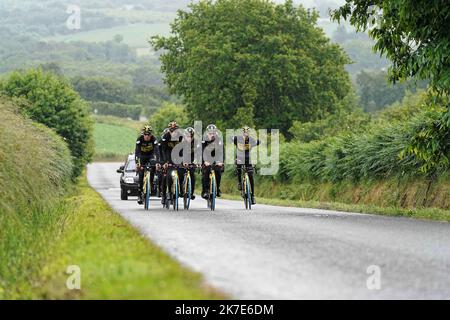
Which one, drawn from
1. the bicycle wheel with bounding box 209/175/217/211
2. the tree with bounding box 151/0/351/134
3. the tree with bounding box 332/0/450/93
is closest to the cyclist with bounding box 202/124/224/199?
the bicycle wheel with bounding box 209/175/217/211

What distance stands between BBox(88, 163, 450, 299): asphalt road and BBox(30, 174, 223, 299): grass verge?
0.94ft

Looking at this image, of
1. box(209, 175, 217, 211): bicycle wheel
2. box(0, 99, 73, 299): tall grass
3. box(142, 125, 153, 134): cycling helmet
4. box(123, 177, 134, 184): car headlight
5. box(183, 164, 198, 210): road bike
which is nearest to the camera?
box(0, 99, 73, 299): tall grass

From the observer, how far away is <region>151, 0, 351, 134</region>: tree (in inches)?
2235

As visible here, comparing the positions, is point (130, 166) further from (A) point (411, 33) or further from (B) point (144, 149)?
(A) point (411, 33)

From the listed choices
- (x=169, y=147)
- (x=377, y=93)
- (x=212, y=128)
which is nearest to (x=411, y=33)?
(x=212, y=128)

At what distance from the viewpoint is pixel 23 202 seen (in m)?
17.6

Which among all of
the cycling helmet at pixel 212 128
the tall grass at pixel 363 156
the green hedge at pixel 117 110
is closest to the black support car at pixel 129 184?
the tall grass at pixel 363 156

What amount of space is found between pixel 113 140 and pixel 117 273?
12903cm

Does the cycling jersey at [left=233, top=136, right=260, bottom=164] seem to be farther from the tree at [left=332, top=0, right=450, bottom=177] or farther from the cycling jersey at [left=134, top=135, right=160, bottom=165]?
the tree at [left=332, top=0, right=450, bottom=177]

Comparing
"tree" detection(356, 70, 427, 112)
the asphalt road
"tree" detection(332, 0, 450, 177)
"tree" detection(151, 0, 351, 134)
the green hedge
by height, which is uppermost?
"tree" detection(356, 70, 427, 112)

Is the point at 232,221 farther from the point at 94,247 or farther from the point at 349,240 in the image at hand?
the point at 94,247

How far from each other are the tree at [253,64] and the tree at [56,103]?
689cm

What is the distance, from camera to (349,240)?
13.7m
